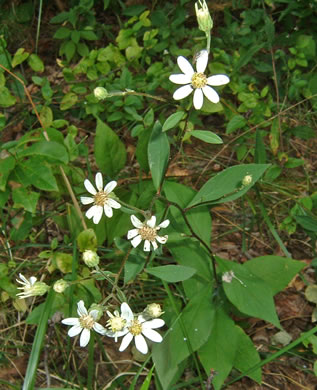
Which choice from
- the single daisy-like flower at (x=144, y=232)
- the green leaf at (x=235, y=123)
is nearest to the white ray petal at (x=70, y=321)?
the single daisy-like flower at (x=144, y=232)

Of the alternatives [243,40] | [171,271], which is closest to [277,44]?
[243,40]

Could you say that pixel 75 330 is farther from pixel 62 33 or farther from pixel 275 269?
pixel 62 33

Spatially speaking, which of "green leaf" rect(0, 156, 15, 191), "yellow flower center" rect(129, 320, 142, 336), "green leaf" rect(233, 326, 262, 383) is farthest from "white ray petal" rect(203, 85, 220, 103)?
"green leaf" rect(233, 326, 262, 383)

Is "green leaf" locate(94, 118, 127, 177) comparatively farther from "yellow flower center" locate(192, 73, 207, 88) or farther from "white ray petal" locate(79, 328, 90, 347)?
"white ray petal" locate(79, 328, 90, 347)

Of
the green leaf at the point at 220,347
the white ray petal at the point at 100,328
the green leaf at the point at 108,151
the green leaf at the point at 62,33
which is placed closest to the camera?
the white ray petal at the point at 100,328

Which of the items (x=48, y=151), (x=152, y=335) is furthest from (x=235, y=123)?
(x=152, y=335)

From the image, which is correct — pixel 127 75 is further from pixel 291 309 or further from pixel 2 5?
pixel 291 309

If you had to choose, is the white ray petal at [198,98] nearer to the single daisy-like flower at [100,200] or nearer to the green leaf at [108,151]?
the single daisy-like flower at [100,200]
